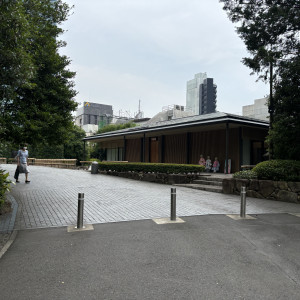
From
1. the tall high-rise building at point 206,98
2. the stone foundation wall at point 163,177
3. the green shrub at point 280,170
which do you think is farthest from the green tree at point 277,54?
the tall high-rise building at point 206,98

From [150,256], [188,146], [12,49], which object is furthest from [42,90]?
[188,146]

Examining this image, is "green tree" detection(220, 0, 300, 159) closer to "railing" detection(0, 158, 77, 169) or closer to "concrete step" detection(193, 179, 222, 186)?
"concrete step" detection(193, 179, 222, 186)

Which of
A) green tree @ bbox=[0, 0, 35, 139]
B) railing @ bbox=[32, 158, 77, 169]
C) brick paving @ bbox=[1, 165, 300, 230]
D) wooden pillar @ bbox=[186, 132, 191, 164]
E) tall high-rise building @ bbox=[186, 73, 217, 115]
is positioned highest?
tall high-rise building @ bbox=[186, 73, 217, 115]

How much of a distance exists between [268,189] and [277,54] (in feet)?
16.9

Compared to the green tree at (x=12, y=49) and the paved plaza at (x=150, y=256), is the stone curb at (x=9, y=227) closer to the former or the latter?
the paved plaza at (x=150, y=256)

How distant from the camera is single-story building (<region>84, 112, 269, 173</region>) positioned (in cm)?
1691

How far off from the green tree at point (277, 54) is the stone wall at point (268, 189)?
1.60m

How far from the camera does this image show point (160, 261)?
4.02 m

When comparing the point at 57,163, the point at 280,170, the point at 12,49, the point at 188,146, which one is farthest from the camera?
the point at 57,163

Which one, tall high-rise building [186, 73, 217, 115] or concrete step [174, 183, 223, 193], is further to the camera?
tall high-rise building [186, 73, 217, 115]

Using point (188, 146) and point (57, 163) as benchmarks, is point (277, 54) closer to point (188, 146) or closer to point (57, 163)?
point (188, 146)

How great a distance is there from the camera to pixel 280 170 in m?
9.70

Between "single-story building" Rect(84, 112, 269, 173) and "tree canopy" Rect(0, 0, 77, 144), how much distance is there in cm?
909

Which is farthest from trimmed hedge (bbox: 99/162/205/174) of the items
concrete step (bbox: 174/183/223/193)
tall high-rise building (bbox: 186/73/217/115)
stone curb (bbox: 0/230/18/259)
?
tall high-rise building (bbox: 186/73/217/115)
